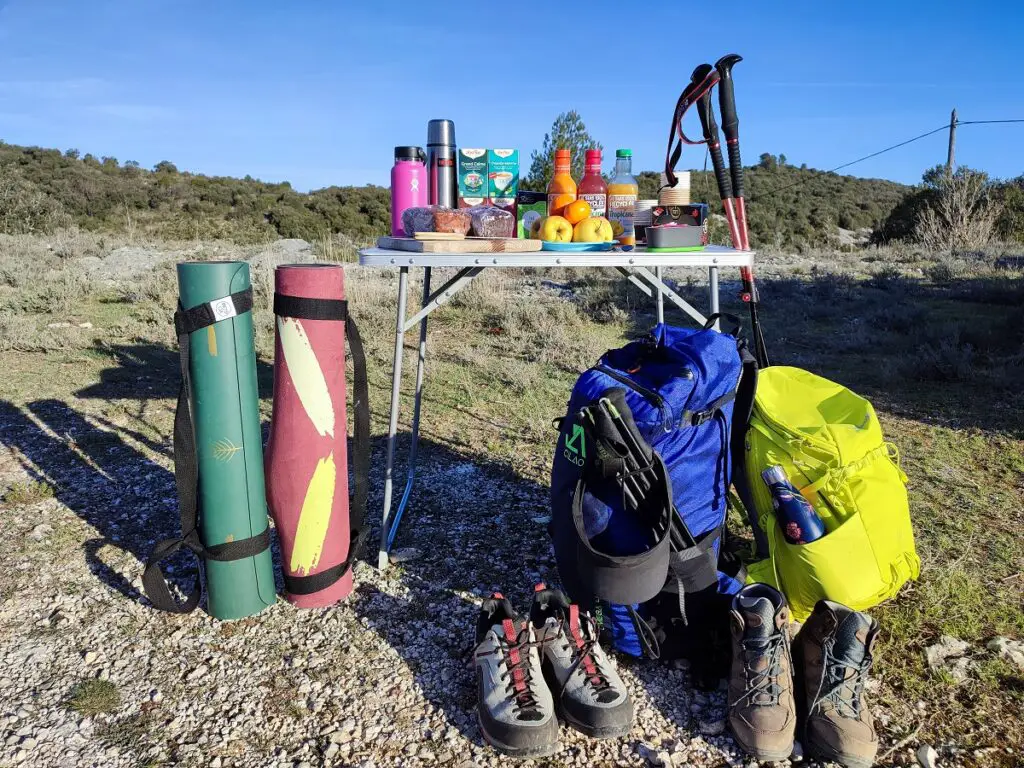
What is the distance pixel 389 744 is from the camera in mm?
2021

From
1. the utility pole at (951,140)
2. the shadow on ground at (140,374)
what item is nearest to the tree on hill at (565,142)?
the shadow on ground at (140,374)

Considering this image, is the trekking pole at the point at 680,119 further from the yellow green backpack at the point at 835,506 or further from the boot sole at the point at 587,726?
the boot sole at the point at 587,726

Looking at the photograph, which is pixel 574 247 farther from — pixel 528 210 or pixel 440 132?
pixel 440 132

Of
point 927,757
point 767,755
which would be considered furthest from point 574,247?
point 927,757

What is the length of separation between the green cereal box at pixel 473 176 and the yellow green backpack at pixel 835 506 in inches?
58.9

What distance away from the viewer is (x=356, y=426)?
2.64m

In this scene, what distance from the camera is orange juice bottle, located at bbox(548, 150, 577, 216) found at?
306 centimetres

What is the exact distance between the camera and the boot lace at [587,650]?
2.08 metres

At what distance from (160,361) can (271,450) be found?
4.51 metres

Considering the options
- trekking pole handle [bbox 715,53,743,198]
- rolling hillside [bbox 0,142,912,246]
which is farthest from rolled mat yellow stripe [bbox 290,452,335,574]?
rolling hillside [bbox 0,142,912,246]

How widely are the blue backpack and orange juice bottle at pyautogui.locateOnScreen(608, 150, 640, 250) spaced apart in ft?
2.45

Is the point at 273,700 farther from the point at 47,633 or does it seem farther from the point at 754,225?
the point at 754,225

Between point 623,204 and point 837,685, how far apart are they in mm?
2011

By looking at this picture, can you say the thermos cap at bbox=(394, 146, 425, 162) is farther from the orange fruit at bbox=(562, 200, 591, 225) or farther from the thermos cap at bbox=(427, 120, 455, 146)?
the orange fruit at bbox=(562, 200, 591, 225)
